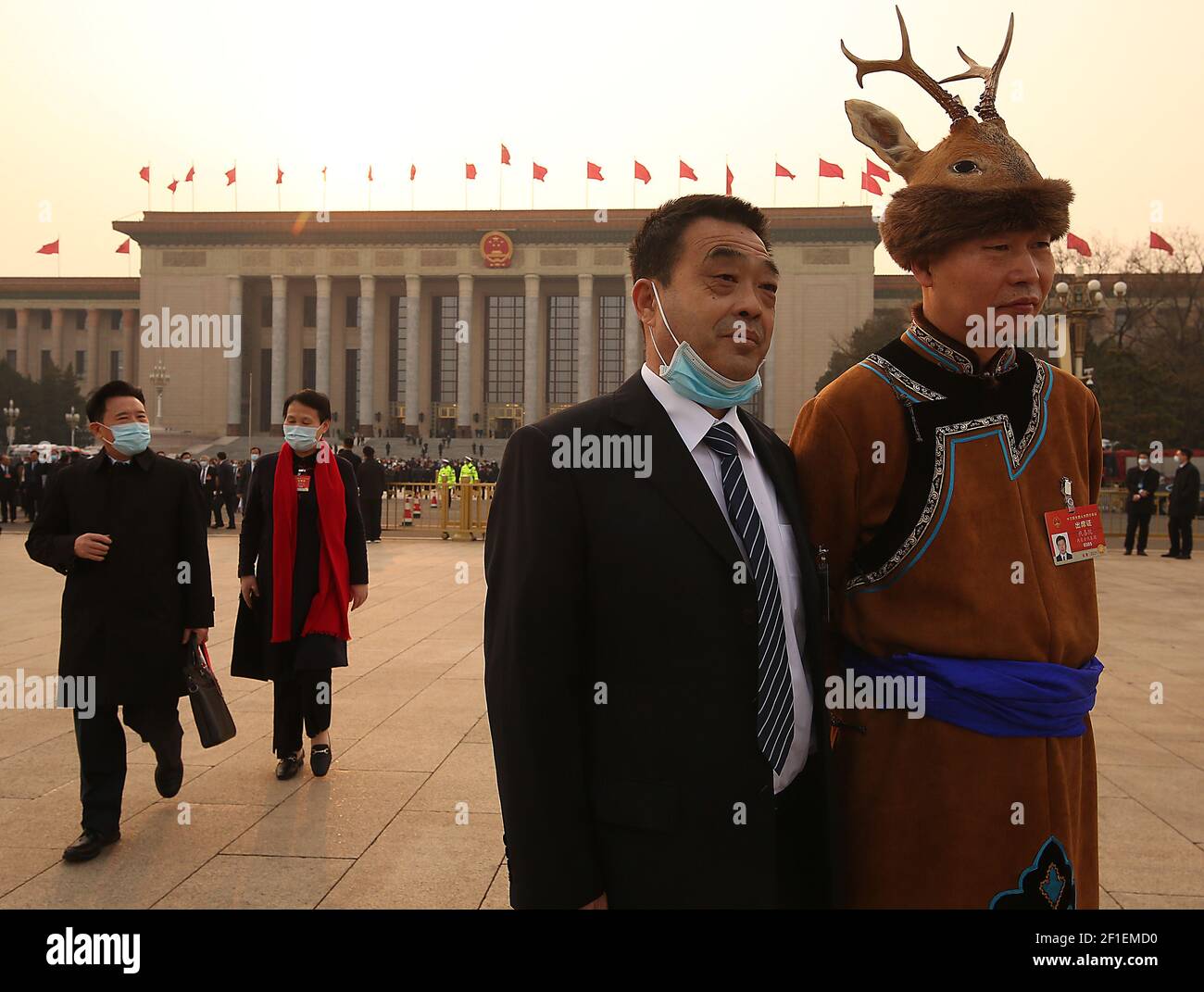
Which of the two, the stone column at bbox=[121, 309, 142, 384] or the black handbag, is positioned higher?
the stone column at bbox=[121, 309, 142, 384]

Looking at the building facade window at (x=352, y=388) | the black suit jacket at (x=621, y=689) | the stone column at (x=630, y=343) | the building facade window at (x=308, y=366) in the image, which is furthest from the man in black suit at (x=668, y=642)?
the building facade window at (x=308, y=366)

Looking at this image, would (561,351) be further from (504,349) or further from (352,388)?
(352,388)

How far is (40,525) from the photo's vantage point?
4.35 meters

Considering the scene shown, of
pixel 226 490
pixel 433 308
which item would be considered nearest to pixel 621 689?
pixel 226 490

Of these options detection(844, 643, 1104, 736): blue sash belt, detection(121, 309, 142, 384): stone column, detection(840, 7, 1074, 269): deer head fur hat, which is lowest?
detection(844, 643, 1104, 736): blue sash belt

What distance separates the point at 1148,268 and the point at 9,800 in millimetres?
42406

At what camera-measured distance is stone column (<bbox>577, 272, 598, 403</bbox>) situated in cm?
5625

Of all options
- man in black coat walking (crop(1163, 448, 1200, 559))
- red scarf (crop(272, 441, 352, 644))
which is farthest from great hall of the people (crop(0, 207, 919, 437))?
red scarf (crop(272, 441, 352, 644))

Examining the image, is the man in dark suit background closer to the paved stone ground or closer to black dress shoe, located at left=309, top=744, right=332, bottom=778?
the paved stone ground

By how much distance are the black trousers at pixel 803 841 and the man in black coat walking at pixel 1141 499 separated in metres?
17.6

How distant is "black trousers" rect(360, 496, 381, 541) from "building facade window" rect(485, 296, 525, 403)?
43.5m

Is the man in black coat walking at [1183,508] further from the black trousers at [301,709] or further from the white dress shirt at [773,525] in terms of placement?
the white dress shirt at [773,525]

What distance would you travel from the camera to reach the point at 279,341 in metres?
57.6

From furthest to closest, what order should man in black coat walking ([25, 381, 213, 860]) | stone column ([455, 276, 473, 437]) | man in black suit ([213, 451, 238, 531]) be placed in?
stone column ([455, 276, 473, 437]) < man in black suit ([213, 451, 238, 531]) < man in black coat walking ([25, 381, 213, 860])
